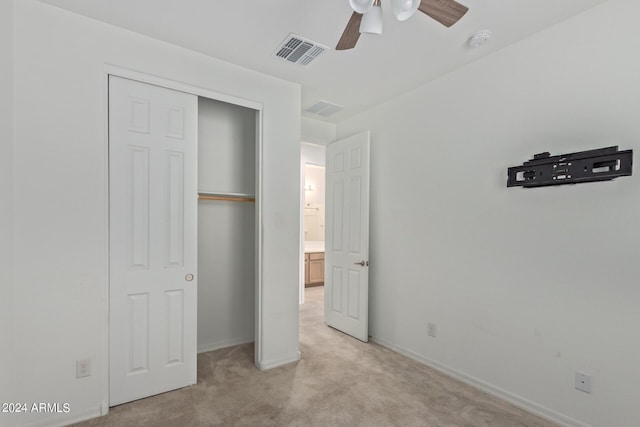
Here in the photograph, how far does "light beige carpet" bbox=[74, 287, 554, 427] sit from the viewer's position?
7.13ft

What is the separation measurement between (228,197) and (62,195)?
1.45 metres

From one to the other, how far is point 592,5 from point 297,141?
2.39 m

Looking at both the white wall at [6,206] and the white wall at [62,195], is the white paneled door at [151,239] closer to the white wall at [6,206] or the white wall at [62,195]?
the white wall at [62,195]

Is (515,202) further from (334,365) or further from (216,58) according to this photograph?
(216,58)

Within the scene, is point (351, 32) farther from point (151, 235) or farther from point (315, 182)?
point (315, 182)

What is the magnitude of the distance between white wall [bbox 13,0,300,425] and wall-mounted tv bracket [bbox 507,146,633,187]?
2916 mm

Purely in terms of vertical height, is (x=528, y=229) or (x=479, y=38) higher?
(x=479, y=38)

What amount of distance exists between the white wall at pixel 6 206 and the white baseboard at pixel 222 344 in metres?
1.54

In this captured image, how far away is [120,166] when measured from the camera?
235 cm

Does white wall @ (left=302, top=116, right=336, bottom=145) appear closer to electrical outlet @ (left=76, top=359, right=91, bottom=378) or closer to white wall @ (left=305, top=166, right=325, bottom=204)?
white wall @ (left=305, top=166, right=325, bottom=204)

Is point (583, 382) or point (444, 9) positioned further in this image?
point (583, 382)

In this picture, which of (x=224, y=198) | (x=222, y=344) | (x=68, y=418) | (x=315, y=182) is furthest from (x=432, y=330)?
(x=315, y=182)

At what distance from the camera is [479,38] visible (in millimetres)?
2352

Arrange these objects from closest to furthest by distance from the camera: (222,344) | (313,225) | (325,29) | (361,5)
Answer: (361,5)
(325,29)
(222,344)
(313,225)
